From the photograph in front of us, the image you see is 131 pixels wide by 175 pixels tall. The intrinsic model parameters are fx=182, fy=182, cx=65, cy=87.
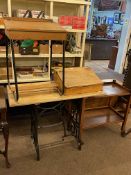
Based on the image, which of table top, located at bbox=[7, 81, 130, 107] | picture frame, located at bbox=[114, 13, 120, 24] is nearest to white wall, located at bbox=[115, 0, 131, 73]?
table top, located at bbox=[7, 81, 130, 107]

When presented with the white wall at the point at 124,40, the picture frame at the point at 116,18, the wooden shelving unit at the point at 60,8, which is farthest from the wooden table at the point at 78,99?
the picture frame at the point at 116,18

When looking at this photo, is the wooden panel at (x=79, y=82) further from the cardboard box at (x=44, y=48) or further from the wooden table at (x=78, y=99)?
the cardboard box at (x=44, y=48)

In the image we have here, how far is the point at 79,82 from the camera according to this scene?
1823mm

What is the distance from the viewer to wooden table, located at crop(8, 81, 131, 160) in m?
1.70

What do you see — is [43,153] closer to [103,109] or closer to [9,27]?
[103,109]

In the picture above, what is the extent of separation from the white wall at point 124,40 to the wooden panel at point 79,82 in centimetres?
327

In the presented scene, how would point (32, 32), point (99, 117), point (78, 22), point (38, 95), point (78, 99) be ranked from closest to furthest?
point (32, 32) < point (38, 95) < point (78, 99) < point (99, 117) < point (78, 22)

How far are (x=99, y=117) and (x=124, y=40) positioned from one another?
3178 millimetres

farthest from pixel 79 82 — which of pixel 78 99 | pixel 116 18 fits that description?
pixel 116 18

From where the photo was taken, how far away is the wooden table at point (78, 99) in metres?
1.70

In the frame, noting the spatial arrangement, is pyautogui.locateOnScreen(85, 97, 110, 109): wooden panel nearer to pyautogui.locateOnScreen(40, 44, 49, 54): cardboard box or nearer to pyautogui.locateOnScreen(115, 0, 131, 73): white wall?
pyautogui.locateOnScreen(40, 44, 49, 54): cardboard box

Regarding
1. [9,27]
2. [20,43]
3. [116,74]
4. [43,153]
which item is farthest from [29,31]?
[116,74]

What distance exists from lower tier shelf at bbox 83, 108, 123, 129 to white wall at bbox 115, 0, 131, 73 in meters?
2.91

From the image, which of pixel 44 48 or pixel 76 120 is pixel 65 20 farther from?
pixel 76 120
